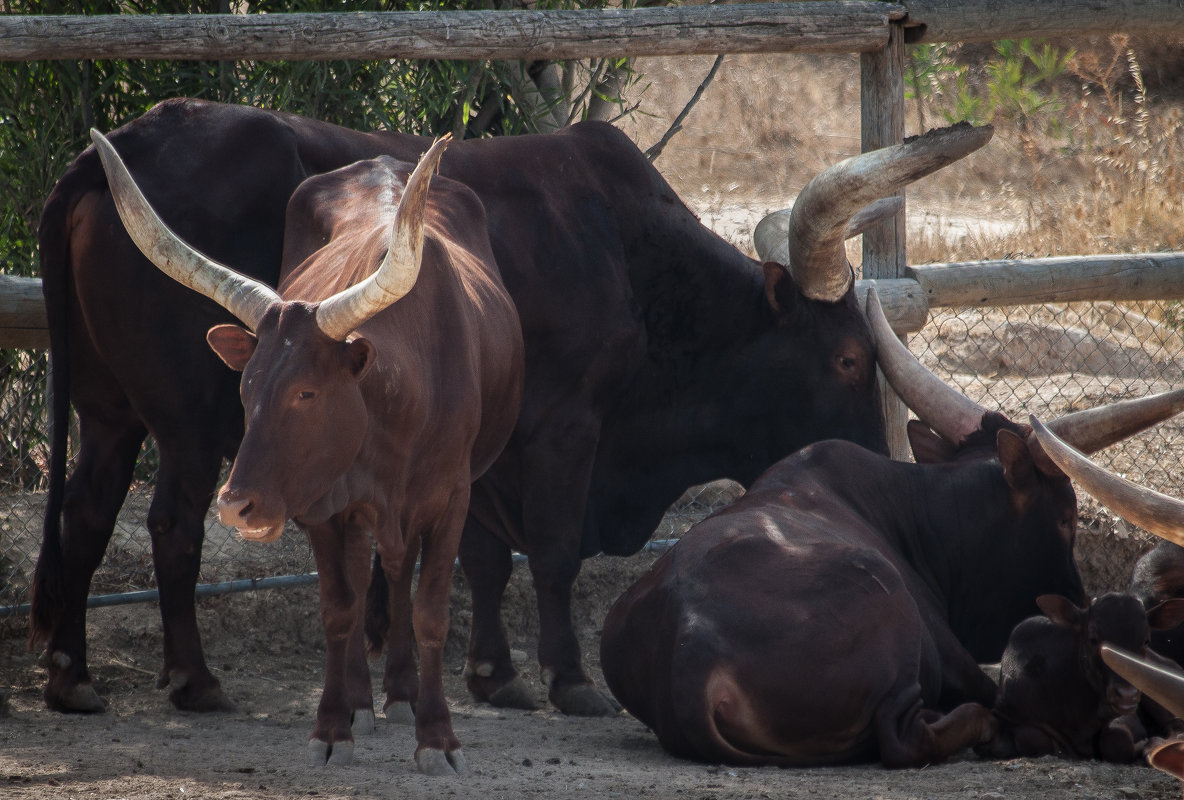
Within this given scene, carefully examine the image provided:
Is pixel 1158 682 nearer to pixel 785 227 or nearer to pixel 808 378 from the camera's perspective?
pixel 808 378

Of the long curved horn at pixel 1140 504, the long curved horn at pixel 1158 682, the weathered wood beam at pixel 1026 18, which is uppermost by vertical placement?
the weathered wood beam at pixel 1026 18

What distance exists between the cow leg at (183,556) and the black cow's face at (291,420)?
3.93 ft

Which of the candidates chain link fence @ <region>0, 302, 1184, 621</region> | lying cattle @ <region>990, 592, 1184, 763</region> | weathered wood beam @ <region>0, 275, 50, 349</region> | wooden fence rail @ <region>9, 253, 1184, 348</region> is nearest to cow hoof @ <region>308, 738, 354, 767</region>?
lying cattle @ <region>990, 592, 1184, 763</region>

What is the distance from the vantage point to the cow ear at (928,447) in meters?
5.00

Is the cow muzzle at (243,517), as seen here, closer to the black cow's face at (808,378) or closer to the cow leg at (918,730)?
the cow leg at (918,730)

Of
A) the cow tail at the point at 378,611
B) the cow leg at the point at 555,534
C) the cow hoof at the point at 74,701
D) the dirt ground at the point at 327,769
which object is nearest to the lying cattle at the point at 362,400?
the dirt ground at the point at 327,769

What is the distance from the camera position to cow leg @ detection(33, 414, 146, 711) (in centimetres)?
423

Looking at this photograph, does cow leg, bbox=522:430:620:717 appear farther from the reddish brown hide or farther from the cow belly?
the cow belly

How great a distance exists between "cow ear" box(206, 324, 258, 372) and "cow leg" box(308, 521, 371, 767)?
45 cm

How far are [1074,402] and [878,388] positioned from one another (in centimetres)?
191

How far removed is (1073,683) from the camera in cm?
374

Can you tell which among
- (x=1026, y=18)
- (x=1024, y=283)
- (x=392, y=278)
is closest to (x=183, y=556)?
(x=392, y=278)

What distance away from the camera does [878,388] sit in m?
5.59

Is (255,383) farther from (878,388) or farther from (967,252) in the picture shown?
(967,252)
